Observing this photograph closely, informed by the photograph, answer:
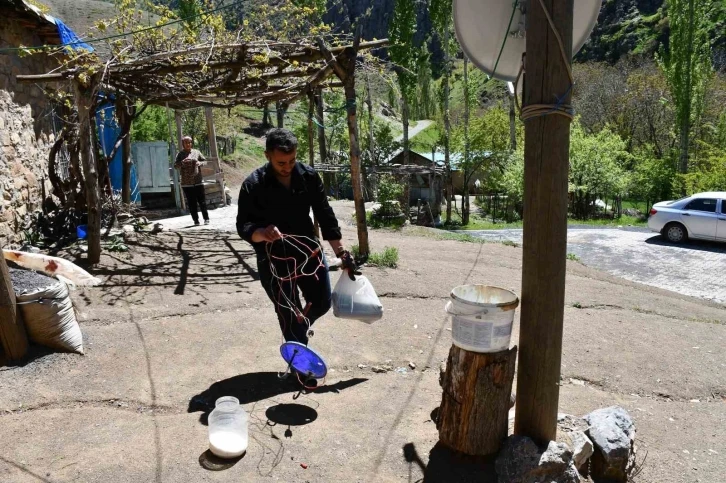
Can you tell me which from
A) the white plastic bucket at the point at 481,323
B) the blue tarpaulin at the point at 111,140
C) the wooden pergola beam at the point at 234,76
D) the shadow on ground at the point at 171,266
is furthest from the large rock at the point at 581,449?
the blue tarpaulin at the point at 111,140

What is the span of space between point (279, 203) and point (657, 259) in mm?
13306

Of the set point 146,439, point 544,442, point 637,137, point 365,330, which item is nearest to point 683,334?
point 365,330

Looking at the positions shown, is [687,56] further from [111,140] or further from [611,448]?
[611,448]

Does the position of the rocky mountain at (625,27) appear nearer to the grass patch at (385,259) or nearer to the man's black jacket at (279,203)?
the grass patch at (385,259)

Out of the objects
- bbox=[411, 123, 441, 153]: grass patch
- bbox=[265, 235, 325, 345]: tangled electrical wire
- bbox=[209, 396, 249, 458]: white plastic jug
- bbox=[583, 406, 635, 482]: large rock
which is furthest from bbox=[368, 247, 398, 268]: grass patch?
bbox=[411, 123, 441, 153]: grass patch

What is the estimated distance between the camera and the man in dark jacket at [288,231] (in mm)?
3469

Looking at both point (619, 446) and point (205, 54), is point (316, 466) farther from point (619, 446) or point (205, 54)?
point (205, 54)

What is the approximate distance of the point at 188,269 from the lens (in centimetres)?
723

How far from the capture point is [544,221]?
2.54 m

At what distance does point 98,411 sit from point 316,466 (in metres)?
1.53

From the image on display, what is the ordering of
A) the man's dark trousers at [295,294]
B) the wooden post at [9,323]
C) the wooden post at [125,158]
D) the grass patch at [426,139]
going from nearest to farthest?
the man's dark trousers at [295,294]
the wooden post at [9,323]
the wooden post at [125,158]
the grass patch at [426,139]

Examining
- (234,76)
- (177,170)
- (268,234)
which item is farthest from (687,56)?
(268,234)

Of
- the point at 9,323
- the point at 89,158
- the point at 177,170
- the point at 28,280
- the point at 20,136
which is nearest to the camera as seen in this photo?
the point at 9,323

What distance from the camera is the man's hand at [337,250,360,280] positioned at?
11.6 feet
